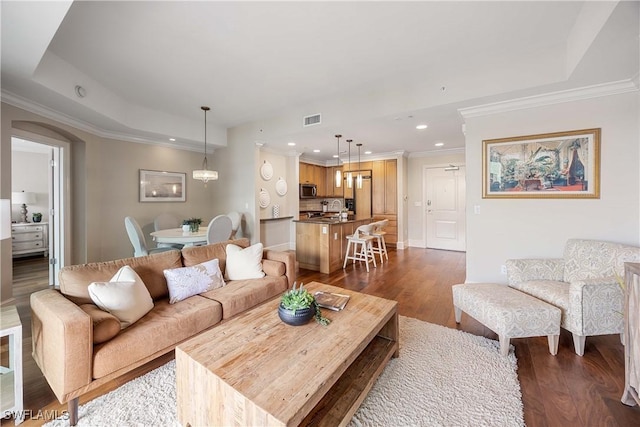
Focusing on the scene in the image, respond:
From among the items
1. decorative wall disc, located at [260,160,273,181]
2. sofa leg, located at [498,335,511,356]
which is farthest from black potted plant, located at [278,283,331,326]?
decorative wall disc, located at [260,160,273,181]

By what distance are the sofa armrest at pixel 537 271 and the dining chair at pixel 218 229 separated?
144 inches

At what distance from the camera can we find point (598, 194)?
2.77 meters

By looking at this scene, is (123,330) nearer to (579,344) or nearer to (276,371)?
(276,371)

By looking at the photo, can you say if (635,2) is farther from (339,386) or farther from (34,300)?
(34,300)

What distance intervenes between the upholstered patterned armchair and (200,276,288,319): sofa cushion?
8.01ft

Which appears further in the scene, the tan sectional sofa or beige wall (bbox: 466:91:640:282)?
beige wall (bbox: 466:91:640:282)

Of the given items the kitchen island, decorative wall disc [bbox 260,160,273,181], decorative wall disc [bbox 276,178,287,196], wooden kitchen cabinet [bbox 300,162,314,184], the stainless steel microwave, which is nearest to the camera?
the kitchen island

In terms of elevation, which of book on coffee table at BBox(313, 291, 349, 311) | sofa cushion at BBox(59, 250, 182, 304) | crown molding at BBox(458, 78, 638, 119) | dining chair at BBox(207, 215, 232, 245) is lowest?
book on coffee table at BBox(313, 291, 349, 311)

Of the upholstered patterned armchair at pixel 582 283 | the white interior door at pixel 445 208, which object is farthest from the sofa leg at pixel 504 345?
the white interior door at pixel 445 208

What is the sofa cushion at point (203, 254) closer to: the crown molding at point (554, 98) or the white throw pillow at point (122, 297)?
the white throw pillow at point (122, 297)

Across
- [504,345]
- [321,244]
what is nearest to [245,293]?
[504,345]

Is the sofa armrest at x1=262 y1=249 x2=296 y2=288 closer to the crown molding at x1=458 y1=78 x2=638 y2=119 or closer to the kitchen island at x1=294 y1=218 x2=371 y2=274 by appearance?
the kitchen island at x1=294 y1=218 x2=371 y2=274

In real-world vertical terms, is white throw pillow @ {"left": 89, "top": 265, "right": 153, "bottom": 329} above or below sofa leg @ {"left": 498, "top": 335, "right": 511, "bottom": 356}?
above

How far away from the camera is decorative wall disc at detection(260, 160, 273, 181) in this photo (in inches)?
220
